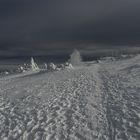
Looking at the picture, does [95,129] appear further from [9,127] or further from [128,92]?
[128,92]

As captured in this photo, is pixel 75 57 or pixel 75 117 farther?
pixel 75 57

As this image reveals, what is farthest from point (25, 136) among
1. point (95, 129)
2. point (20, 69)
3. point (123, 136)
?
point (20, 69)

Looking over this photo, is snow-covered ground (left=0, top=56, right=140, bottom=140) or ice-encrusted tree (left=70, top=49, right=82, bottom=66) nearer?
snow-covered ground (left=0, top=56, right=140, bottom=140)

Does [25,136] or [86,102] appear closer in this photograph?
[25,136]

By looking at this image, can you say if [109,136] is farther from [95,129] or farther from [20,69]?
[20,69]

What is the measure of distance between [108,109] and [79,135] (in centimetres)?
421

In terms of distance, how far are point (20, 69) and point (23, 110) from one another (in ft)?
274

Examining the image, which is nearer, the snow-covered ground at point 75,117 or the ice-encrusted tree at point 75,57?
the snow-covered ground at point 75,117

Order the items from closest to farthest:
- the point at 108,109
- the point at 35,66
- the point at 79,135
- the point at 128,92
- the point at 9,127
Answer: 1. the point at 79,135
2. the point at 9,127
3. the point at 108,109
4. the point at 128,92
5. the point at 35,66

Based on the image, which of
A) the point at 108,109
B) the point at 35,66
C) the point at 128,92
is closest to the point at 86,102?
the point at 108,109

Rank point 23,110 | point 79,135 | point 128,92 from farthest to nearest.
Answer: point 128,92 → point 23,110 → point 79,135

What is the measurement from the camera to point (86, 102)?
17812 millimetres

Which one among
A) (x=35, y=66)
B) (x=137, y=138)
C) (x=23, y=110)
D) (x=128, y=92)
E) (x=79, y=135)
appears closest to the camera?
(x=137, y=138)

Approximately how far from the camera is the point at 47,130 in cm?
1264
